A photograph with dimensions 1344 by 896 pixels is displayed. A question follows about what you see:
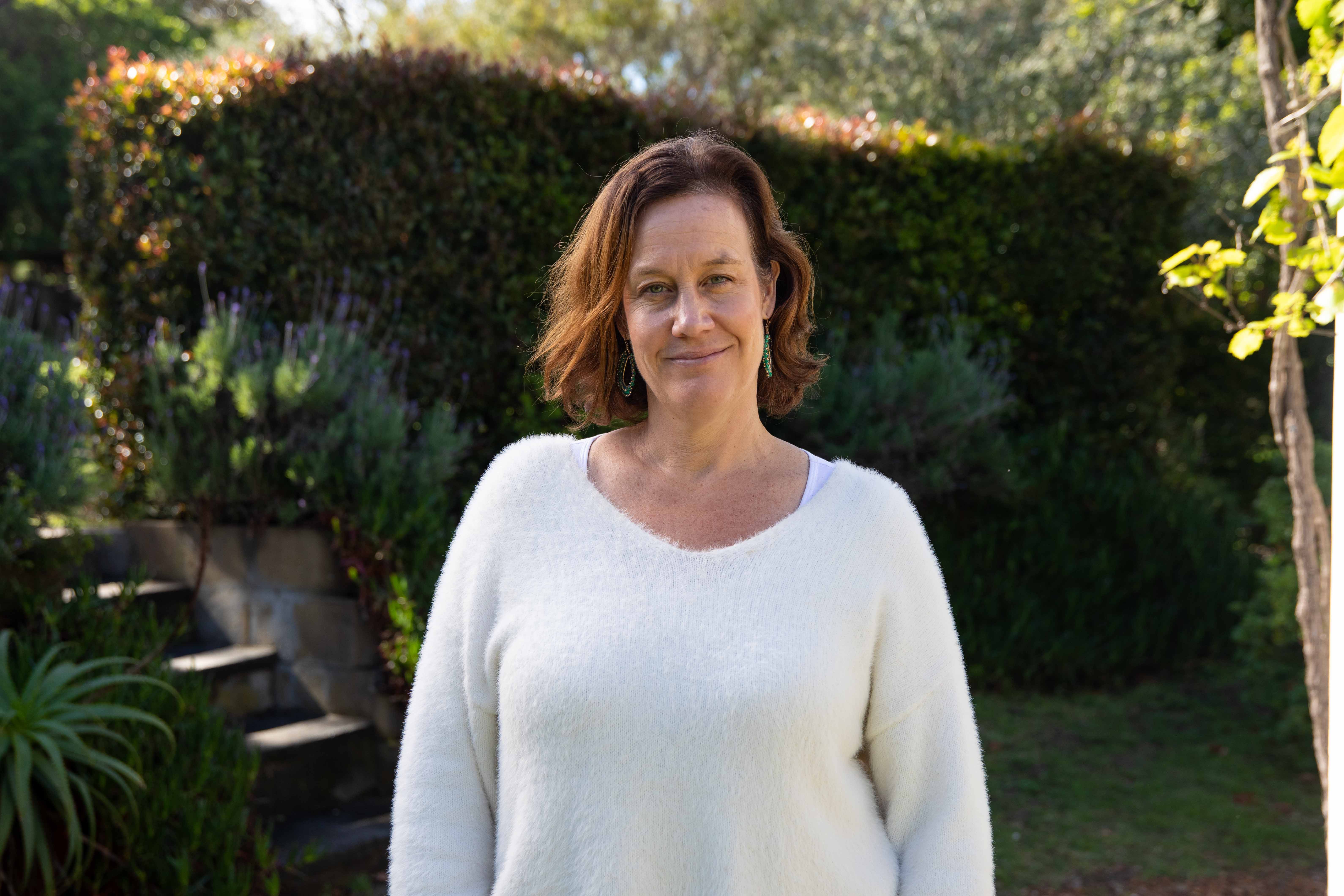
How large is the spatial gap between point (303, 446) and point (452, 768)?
10.2 ft

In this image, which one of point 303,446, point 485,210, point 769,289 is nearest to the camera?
point 769,289

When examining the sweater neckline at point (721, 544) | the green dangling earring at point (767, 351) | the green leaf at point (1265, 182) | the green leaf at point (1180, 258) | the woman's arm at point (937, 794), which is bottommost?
the woman's arm at point (937, 794)

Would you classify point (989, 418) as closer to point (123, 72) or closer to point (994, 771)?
point (994, 771)

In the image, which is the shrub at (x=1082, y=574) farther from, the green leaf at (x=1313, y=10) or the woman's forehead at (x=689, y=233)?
the woman's forehead at (x=689, y=233)

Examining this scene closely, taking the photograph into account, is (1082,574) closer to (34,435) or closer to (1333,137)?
(1333,137)

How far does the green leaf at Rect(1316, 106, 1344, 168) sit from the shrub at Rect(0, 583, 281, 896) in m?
3.15

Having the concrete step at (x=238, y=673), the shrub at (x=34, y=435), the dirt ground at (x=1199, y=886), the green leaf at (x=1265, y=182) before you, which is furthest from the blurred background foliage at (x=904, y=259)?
the dirt ground at (x=1199, y=886)

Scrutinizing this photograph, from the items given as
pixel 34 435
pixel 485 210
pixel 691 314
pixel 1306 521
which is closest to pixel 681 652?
pixel 691 314

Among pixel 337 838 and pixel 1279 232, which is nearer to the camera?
pixel 1279 232

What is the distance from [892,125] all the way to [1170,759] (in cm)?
400

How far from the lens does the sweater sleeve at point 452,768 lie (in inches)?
63.4

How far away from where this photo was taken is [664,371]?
1.73m

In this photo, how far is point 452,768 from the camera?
64.5 inches

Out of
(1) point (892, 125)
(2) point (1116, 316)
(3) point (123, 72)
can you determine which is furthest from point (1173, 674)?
(3) point (123, 72)
